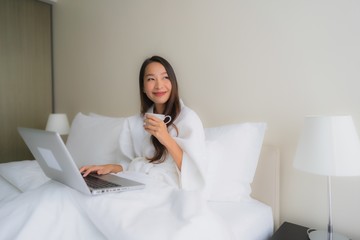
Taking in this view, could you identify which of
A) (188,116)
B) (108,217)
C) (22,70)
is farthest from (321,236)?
(22,70)

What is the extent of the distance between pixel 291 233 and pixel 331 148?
47 centimetres

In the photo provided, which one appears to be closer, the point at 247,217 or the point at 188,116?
the point at 247,217

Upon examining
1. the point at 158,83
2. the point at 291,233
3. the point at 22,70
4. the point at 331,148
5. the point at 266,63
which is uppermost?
the point at 22,70

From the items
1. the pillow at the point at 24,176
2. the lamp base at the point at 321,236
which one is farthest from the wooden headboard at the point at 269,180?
the pillow at the point at 24,176

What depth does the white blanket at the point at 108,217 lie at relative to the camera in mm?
802

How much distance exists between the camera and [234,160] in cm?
135

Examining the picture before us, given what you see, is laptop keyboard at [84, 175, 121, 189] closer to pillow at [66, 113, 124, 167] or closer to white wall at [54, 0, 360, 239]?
pillow at [66, 113, 124, 167]

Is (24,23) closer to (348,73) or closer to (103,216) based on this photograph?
(103,216)

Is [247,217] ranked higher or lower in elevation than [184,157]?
lower

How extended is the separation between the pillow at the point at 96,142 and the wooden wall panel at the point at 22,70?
117 centimetres

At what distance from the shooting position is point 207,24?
1.68m

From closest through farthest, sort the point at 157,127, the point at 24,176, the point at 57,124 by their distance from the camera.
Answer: the point at 157,127 < the point at 24,176 < the point at 57,124

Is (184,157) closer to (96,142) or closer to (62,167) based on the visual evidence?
(62,167)

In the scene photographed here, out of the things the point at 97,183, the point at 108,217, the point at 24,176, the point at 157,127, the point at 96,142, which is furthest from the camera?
the point at 96,142
